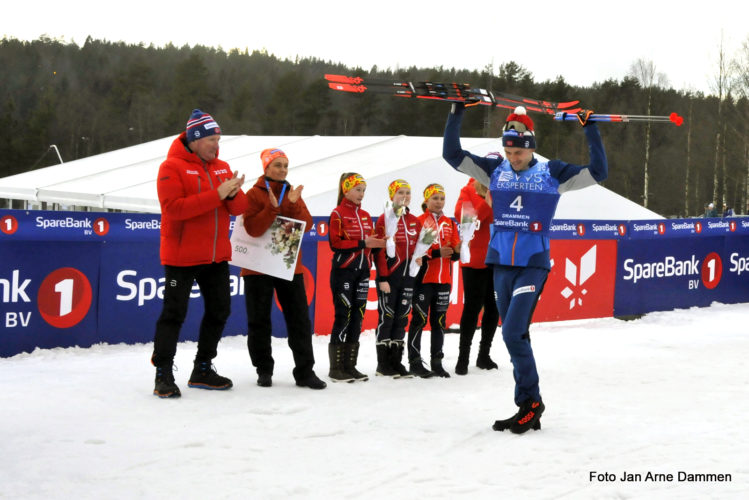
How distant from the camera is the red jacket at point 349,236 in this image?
6773 millimetres

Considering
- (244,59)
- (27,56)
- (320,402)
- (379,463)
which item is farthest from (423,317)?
(244,59)

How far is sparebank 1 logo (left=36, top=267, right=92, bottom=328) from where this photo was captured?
24.8 feet

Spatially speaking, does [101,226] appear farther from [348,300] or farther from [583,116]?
[583,116]

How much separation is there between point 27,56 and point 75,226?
4085 inches

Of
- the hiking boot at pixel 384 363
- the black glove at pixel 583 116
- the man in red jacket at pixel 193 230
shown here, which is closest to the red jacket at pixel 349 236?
the hiking boot at pixel 384 363

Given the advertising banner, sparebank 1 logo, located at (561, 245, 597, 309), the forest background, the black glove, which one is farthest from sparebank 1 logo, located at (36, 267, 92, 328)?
the forest background

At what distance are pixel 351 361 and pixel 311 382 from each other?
0.55 meters

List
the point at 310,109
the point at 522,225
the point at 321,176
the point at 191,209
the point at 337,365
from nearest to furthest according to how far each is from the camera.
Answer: the point at 522,225
the point at 191,209
the point at 337,365
the point at 321,176
the point at 310,109

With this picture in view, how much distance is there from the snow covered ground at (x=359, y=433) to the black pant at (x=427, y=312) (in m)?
0.37

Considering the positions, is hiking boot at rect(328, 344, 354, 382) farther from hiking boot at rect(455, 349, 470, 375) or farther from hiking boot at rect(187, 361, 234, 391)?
hiking boot at rect(455, 349, 470, 375)

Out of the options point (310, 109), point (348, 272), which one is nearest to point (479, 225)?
point (348, 272)

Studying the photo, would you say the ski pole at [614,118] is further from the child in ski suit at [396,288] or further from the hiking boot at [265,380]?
the hiking boot at [265,380]

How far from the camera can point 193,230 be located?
5.94 meters

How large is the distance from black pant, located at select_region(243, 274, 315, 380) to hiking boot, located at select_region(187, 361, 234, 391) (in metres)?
0.34
